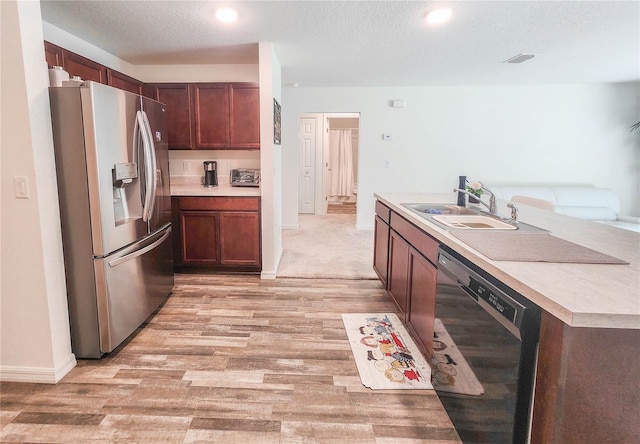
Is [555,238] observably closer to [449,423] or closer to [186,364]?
[449,423]

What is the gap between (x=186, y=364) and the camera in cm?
213

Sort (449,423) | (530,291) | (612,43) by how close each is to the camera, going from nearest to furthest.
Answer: (530,291) < (449,423) < (612,43)

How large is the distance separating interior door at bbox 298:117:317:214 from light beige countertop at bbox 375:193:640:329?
5.63 meters

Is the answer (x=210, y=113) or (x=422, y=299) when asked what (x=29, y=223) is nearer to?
(x=422, y=299)

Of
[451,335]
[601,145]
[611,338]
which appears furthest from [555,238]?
[601,145]

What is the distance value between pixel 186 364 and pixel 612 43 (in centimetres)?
461

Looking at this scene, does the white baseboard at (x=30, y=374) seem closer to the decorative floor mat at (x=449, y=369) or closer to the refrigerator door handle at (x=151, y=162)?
the refrigerator door handle at (x=151, y=162)

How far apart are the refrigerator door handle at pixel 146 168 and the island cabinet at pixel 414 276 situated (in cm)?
185

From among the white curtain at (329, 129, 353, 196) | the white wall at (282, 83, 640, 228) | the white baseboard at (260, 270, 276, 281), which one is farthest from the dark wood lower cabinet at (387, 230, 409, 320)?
the white curtain at (329, 129, 353, 196)

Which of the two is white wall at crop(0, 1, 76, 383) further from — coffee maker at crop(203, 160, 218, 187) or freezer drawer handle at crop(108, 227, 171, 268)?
coffee maker at crop(203, 160, 218, 187)

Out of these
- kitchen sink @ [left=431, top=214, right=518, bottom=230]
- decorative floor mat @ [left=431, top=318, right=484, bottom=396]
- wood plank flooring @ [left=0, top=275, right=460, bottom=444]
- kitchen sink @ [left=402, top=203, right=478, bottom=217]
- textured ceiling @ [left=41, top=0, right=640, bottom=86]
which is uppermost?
textured ceiling @ [left=41, top=0, right=640, bottom=86]

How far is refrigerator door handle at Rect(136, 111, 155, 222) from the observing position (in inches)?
94.0

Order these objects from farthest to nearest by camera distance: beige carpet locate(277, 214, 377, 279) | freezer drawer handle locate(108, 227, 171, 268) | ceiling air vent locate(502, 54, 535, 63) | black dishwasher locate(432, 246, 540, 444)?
beige carpet locate(277, 214, 377, 279) < ceiling air vent locate(502, 54, 535, 63) < freezer drawer handle locate(108, 227, 171, 268) < black dishwasher locate(432, 246, 540, 444)

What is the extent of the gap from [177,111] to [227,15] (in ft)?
5.23
